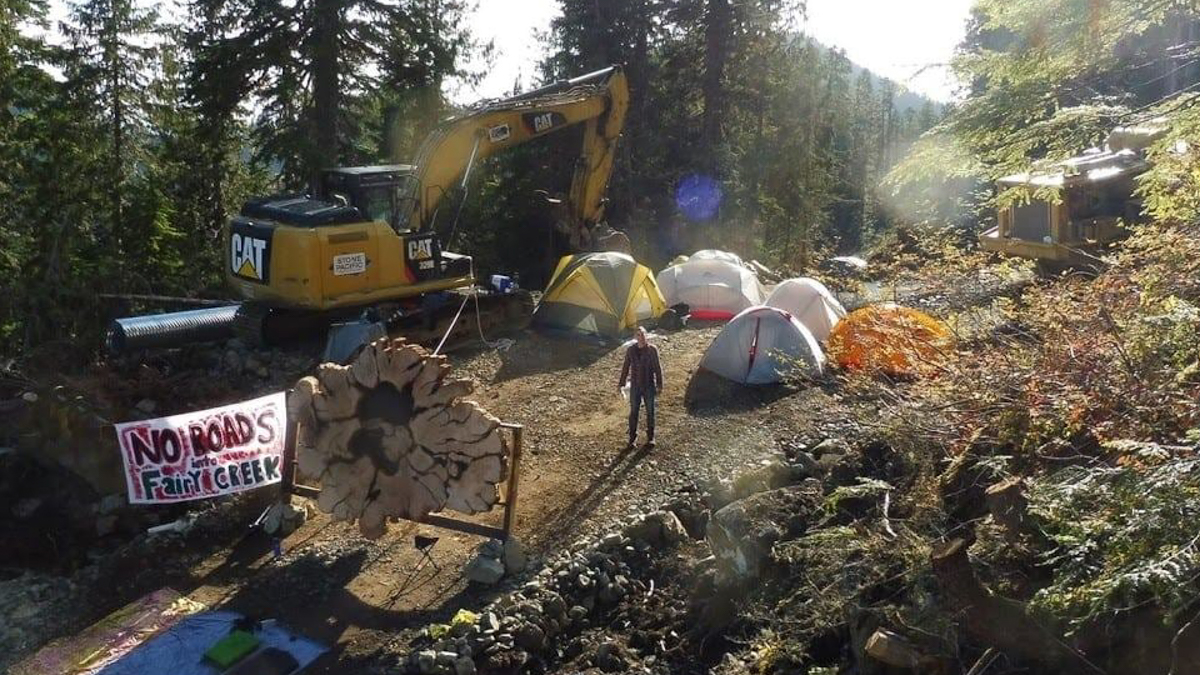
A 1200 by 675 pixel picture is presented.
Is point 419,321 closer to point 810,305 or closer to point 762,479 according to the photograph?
point 810,305

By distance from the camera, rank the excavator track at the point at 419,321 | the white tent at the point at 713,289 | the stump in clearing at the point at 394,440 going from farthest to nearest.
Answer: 1. the white tent at the point at 713,289
2. the excavator track at the point at 419,321
3. the stump in clearing at the point at 394,440

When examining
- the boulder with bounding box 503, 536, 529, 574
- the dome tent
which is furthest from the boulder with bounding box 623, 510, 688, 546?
the dome tent

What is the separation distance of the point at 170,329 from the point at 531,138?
5441 mm

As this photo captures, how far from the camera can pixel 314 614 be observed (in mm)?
7090

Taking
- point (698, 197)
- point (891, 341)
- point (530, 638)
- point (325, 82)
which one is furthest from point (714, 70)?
point (530, 638)

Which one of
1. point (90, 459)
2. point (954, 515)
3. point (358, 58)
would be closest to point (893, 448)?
point (954, 515)

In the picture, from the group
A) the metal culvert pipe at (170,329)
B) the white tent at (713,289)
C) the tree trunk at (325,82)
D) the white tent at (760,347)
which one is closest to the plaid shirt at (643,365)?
the white tent at (760,347)

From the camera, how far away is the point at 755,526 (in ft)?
23.1

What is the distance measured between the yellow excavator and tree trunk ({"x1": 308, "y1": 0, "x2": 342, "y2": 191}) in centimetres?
498

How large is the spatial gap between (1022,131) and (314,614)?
5894mm

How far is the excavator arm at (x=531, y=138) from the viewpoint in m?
12.4

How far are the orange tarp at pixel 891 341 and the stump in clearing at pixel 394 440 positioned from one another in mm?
3269

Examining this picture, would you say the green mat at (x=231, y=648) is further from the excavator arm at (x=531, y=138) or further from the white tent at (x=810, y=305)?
the white tent at (x=810, y=305)

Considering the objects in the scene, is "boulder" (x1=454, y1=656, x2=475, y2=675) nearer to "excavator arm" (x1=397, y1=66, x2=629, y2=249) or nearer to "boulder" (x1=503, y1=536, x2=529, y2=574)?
"boulder" (x1=503, y1=536, x2=529, y2=574)
